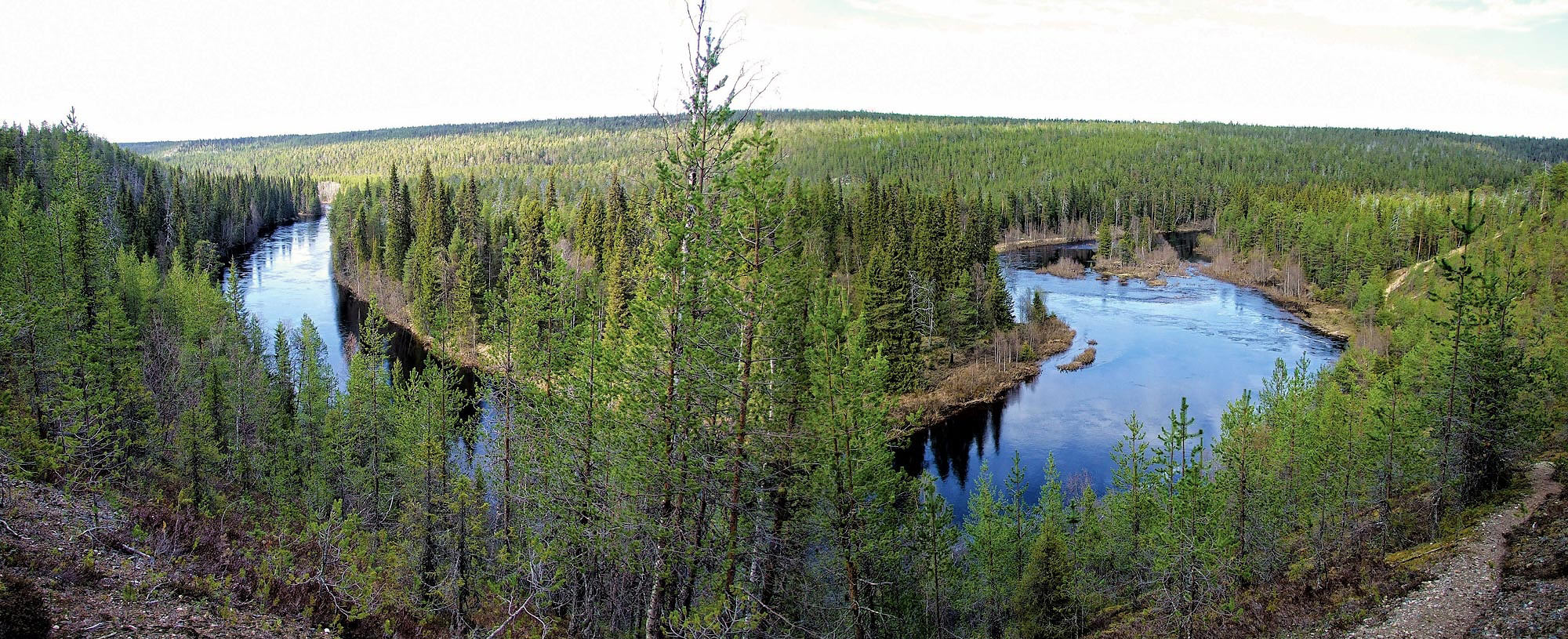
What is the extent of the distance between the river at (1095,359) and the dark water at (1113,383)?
0.10 metres

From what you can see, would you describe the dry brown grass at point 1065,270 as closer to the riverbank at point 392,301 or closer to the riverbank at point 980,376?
the riverbank at point 980,376

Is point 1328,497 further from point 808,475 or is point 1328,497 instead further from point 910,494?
point 808,475

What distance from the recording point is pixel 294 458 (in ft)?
103

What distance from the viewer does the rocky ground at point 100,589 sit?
1041 cm

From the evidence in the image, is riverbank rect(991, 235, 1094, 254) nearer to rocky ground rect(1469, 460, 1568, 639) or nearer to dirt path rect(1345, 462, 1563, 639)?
rocky ground rect(1469, 460, 1568, 639)

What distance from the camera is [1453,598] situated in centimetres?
1756

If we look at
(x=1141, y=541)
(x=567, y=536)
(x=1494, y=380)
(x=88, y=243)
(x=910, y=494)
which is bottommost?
(x=1141, y=541)

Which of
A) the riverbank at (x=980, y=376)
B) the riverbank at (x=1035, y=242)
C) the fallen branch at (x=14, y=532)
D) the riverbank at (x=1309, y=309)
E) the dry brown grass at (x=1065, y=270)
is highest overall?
the fallen branch at (x=14, y=532)

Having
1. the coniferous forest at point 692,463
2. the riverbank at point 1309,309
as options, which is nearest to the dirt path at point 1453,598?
the coniferous forest at point 692,463

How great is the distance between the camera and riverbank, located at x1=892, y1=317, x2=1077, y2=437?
46594mm

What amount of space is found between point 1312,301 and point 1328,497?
215 feet

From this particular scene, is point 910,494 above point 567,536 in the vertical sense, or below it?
below

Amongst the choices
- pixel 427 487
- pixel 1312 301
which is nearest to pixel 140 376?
pixel 427 487

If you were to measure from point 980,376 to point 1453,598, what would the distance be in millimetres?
34418
